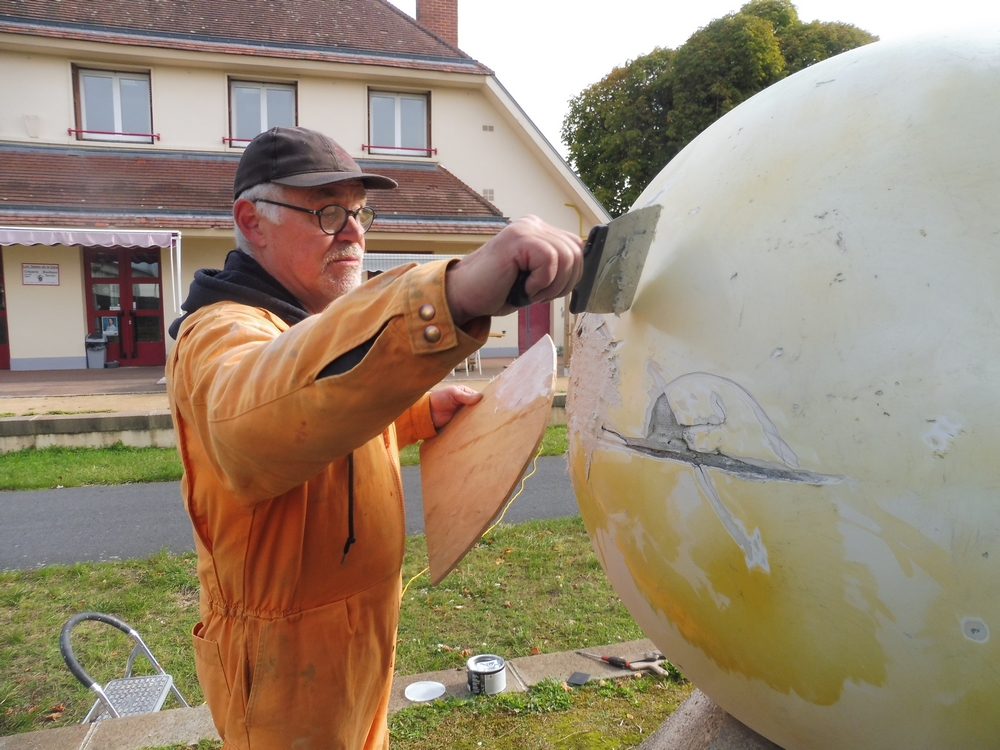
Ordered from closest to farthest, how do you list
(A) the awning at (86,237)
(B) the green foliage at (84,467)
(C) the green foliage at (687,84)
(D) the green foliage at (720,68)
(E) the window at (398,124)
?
(B) the green foliage at (84,467), (A) the awning at (86,237), (E) the window at (398,124), (D) the green foliage at (720,68), (C) the green foliage at (687,84)

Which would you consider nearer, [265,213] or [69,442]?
[265,213]

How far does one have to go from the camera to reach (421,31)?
1664 centimetres

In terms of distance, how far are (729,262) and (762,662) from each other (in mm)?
716

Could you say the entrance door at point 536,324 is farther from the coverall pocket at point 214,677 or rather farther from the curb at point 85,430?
the coverall pocket at point 214,677

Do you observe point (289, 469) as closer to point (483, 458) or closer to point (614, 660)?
point (483, 458)

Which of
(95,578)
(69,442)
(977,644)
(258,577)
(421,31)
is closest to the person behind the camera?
(977,644)

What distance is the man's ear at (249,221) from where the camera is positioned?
6.03 ft

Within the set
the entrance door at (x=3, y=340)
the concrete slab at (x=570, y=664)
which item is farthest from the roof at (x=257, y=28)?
the concrete slab at (x=570, y=664)

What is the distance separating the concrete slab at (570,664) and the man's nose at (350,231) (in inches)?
88.7

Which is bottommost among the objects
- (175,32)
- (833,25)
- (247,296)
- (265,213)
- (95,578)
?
(95,578)


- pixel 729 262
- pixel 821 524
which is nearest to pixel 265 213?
pixel 729 262

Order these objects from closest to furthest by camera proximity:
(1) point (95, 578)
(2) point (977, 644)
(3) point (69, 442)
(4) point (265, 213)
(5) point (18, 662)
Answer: (2) point (977, 644) < (4) point (265, 213) < (5) point (18, 662) < (1) point (95, 578) < (3) point (69, 442)

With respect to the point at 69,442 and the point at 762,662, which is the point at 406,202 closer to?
the point at 69,442

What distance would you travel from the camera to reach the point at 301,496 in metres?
1.63
